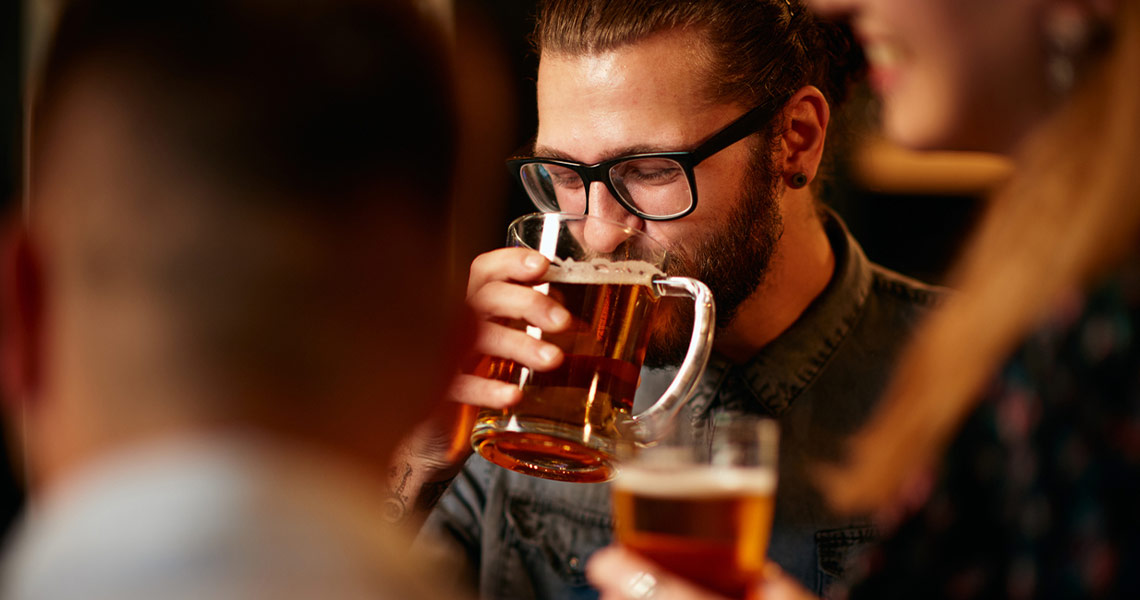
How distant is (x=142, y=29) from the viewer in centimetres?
61

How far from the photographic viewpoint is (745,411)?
1966 millimetres

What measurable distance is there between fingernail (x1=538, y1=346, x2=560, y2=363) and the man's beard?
1.40 ft

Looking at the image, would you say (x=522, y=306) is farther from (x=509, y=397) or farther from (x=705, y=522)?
(x=705, y=522)

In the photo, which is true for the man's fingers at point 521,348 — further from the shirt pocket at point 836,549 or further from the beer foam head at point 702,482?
the shirt pocket at point 836,549

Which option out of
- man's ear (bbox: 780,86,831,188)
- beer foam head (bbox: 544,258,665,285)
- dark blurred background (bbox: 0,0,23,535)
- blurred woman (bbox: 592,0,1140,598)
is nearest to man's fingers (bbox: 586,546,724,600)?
blurred woman (bbox: 592,0,1140,598)

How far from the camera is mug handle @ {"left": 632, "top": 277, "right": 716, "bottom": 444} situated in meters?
1.39

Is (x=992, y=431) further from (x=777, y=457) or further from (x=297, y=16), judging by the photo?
(x=777, y=457)

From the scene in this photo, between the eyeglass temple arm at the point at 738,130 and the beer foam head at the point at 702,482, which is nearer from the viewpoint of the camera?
the beer foam head at the point at 702,482

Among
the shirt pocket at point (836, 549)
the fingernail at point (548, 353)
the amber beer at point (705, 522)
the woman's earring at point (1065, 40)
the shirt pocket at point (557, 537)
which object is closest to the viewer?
the woman's earring at point (1065, 40)

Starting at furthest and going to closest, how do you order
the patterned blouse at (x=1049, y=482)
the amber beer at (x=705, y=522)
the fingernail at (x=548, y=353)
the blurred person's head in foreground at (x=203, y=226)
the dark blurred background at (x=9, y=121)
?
the dark blurred background at (x=9, y=121), the fingernail at (x=548, y=353), the amber beer at (x=705, y=522), the patterned blouse at (x=1049, y=482), the blurred person's head in foreground at (x=203, y=226)

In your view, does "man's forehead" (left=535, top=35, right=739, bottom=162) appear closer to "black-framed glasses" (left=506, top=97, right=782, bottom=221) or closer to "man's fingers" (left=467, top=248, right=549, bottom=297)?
"black-framed glasses" (left=506, top=97, right=782, bottom=221)

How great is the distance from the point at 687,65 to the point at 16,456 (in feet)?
6.11

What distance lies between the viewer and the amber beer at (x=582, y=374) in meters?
1.33

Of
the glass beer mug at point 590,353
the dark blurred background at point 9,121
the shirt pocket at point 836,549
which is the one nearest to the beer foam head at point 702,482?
the glass beer mug at point 590,353
